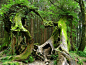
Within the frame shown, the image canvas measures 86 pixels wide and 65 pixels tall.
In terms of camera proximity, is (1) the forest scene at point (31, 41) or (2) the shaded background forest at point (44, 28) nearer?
(1) the forest scene at point (31, 41)

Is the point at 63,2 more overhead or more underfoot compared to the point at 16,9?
more overhead

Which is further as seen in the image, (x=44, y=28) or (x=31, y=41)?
(x=44, y=28)

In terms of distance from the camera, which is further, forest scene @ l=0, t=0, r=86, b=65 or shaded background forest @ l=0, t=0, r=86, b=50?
shaded background forest @ l=0, t=0, r=86, b=50

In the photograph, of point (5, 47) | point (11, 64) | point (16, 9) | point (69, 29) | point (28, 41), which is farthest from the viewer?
point (69, 29)

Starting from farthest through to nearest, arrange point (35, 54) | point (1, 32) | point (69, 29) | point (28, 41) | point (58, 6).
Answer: point (1, 32) < point (69, 29) < point (58, 6) < point (35, 54) < point (28, 41)


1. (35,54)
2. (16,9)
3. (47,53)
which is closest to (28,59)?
(35,54)

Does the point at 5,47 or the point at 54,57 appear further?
the point at 5,47

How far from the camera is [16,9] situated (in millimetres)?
7273

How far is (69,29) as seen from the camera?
10.5 meters

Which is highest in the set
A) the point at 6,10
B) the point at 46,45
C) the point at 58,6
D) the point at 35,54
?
the point at 58,6

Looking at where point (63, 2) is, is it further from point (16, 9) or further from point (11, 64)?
point (11, 64)

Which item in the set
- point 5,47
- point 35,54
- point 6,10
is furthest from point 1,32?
point 35,54

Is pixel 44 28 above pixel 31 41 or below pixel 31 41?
above

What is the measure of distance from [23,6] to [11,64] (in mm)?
5335
